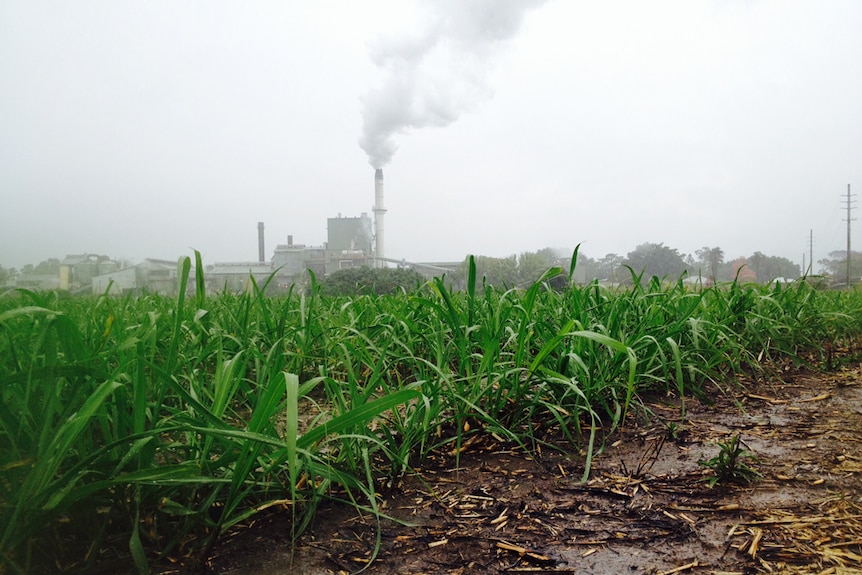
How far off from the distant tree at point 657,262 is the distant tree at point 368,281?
924 mm

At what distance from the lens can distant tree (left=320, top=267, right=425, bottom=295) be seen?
2.11 meters

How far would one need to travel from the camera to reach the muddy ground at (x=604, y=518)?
57 centimetres

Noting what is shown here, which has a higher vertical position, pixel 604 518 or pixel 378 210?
pixel 378 210

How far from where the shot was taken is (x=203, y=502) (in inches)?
23.4

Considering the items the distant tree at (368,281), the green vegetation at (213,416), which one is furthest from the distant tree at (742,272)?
the distant tree at (368,281)

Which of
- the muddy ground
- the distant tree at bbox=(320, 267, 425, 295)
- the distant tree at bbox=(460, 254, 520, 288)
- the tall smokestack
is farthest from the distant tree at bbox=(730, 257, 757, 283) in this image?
the tall smokestack

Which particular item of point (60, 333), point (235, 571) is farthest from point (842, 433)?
point (60, 333)

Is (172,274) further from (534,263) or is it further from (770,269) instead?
(770,269)

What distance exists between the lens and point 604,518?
67 centimetres

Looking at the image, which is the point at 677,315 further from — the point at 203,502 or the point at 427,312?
the point at 203,502

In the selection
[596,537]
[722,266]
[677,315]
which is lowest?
[596,537]

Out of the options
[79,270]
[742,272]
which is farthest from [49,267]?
[742,272]

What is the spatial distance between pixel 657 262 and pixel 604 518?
169cm

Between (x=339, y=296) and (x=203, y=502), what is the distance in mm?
1622
